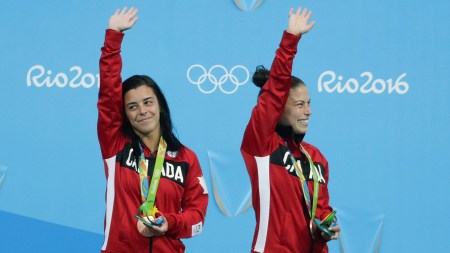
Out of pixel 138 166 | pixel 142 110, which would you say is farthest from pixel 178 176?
pixel 142 110

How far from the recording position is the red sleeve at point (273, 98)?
2330mm

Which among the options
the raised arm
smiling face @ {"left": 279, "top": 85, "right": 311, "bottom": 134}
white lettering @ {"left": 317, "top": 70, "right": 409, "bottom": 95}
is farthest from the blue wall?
the raised arm

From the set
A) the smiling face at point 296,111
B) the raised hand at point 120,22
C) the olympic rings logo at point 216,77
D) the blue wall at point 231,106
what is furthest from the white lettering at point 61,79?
the smiling face at point 296,111

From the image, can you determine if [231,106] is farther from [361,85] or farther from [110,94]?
[110,94]

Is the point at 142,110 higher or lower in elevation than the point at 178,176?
higher

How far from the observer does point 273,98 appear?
7.72 feet

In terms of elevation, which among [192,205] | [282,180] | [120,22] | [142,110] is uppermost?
[120,22]

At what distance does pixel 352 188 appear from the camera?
10.8ft

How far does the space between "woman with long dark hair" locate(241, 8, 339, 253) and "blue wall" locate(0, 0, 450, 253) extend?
0.89 meters

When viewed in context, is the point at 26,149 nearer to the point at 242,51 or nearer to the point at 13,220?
the point at 13,220

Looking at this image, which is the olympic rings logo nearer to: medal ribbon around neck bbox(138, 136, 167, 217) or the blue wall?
the blue wall

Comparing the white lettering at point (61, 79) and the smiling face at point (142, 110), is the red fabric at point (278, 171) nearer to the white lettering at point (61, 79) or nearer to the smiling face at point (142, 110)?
the smiling face at point (142, 110)

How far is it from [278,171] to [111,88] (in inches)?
21.2

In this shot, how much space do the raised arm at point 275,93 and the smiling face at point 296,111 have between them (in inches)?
4.1
